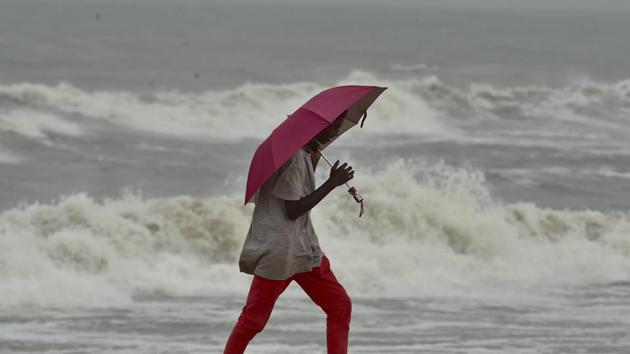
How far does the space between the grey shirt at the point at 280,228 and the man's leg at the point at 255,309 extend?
0.07 m

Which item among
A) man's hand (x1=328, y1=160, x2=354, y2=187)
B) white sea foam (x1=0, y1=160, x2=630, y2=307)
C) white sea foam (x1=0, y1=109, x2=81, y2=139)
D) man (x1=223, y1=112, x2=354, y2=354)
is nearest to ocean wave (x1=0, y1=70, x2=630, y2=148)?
white sea foam (x1=0, y1=109, x2=81, y2=139)

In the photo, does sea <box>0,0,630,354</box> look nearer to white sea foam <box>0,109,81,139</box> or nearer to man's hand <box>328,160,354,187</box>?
white sea foam <box>0,109,81,139</box>

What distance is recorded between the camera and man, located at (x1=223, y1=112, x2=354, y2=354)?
661 centimetres

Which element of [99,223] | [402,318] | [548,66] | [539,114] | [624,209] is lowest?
[402,318]

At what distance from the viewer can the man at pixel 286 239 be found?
6605 mm

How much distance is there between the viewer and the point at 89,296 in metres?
13.8

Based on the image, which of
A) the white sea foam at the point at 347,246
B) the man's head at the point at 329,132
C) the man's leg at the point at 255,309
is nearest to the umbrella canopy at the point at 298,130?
the man's head at the point at 329,132

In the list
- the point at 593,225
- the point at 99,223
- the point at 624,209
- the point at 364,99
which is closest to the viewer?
the point at 364,99

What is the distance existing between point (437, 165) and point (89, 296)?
11.7 metres

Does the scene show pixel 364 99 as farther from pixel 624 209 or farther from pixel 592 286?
pixel 624 209

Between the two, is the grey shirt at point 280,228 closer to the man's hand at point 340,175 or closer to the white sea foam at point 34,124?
the man's hand at point 340,175

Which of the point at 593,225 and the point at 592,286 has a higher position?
the point at 593,225

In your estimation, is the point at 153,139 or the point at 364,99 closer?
the point at 364,99

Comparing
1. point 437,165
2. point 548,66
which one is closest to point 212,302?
point 437,165
